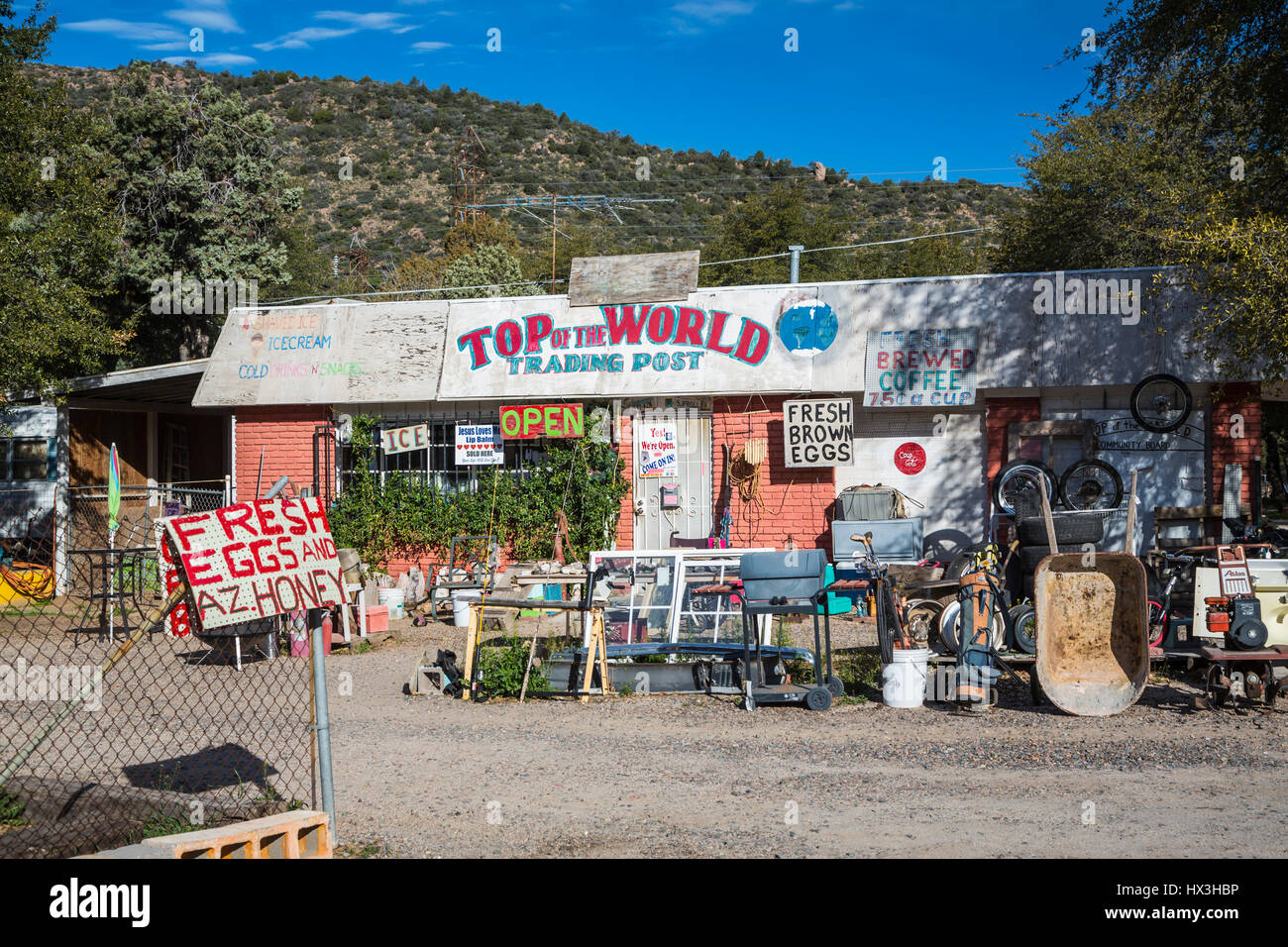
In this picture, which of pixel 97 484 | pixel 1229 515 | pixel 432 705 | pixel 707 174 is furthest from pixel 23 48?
pixel 707 174

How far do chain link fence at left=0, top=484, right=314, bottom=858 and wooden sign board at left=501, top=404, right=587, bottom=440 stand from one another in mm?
5167

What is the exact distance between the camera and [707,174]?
234 feet

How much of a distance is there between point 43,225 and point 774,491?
39.4 ft

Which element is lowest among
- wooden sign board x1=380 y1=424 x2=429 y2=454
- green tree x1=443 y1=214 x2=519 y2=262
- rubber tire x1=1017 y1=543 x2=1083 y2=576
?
rubber tire x1=1017 y1=543 x2=1083 y2=576

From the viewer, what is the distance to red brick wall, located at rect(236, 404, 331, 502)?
17.9 metres

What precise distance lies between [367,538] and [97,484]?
217 inches

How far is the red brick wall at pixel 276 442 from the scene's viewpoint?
706 inches

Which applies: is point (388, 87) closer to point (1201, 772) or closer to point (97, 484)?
point (97, 484)

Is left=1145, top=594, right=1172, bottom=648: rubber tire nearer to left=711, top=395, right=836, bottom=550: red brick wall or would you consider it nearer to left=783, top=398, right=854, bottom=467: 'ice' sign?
left=783, top=398, right=854, bottom=467: 'ice' sign

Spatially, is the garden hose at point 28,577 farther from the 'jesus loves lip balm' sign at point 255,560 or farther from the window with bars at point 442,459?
the 'jesus loves lip balm' sign at point 255,560

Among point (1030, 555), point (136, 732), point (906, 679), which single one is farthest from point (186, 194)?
point (906, 679)

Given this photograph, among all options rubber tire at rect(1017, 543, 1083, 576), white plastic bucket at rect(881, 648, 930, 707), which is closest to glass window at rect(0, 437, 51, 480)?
white plastic bucket at rect(881, 648, 930, 707)

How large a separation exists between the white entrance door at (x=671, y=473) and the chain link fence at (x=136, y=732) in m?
6.00

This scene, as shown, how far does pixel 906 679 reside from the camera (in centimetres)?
986
